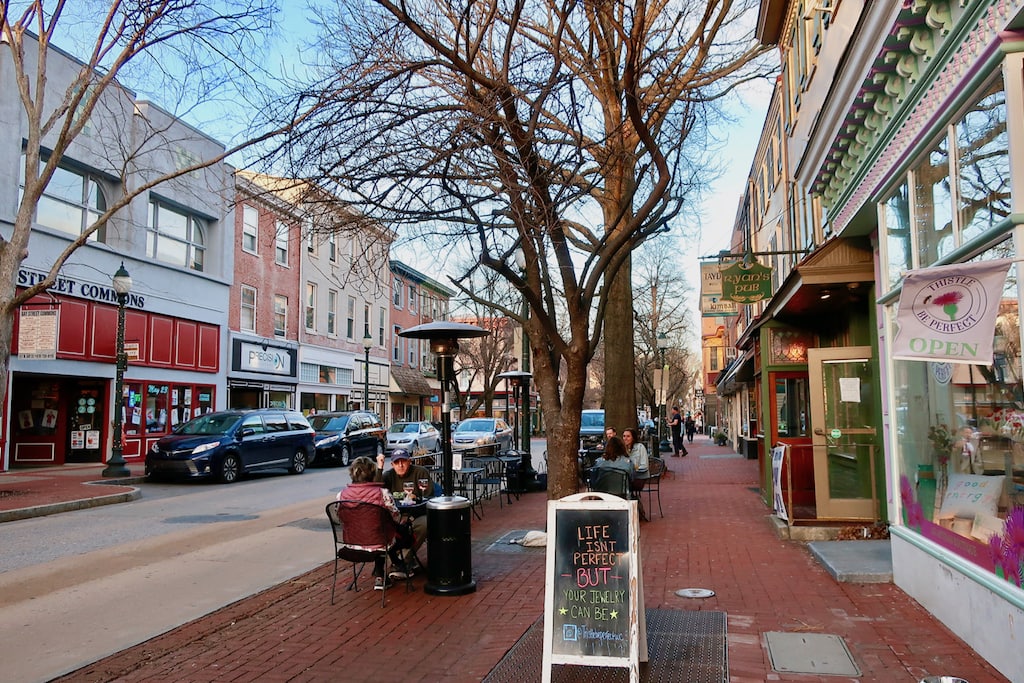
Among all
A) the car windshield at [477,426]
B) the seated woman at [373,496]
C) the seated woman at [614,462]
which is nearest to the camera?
the seated woman at [373,496]

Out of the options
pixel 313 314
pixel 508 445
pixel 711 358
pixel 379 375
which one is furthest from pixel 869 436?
pixel 711 358

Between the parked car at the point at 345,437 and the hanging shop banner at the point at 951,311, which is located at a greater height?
the hanging shop banner at the point at 951,311

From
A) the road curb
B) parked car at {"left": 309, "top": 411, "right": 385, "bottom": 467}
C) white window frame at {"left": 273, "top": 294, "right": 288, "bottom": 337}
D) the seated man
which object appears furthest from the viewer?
white window frame at {"left": 273, "top": 294, "right": 288, "bottom": 337}

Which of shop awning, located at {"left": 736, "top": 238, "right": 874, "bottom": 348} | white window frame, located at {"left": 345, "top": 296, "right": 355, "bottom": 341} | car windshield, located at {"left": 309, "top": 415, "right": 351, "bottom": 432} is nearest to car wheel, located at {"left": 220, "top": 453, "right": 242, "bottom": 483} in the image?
car windshield, located at {"left": 309, "top": 415, "right": 351, "bottom": 432}

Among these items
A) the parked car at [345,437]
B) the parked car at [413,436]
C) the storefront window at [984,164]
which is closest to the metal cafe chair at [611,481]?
the storefront window at [984,164]

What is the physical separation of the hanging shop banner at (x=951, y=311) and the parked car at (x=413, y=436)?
20.9m

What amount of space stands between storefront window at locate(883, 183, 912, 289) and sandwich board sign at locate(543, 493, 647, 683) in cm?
383

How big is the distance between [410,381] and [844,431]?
38.1 meters

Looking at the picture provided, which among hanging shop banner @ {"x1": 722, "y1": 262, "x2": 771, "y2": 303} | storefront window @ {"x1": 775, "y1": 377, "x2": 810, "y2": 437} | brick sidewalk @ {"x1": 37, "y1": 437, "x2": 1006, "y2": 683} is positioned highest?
hanging shop banner @ {"x1": 722, "y1": 262, "x2": 771, "y2": 303}

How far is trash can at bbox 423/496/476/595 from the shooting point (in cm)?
715

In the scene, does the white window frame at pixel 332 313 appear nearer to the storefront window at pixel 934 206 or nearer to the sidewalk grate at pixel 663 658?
the sidewalk grate at pixel 663 658

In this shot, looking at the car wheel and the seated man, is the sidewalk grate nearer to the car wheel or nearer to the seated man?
the seated man

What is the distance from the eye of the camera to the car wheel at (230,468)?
1800cm

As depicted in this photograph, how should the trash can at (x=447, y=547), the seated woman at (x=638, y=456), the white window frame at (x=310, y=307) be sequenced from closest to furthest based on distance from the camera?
the trash can at (x=447, y=547), the seated woman at (x=638, y=456), the white window frame at (x=310, y=307)
